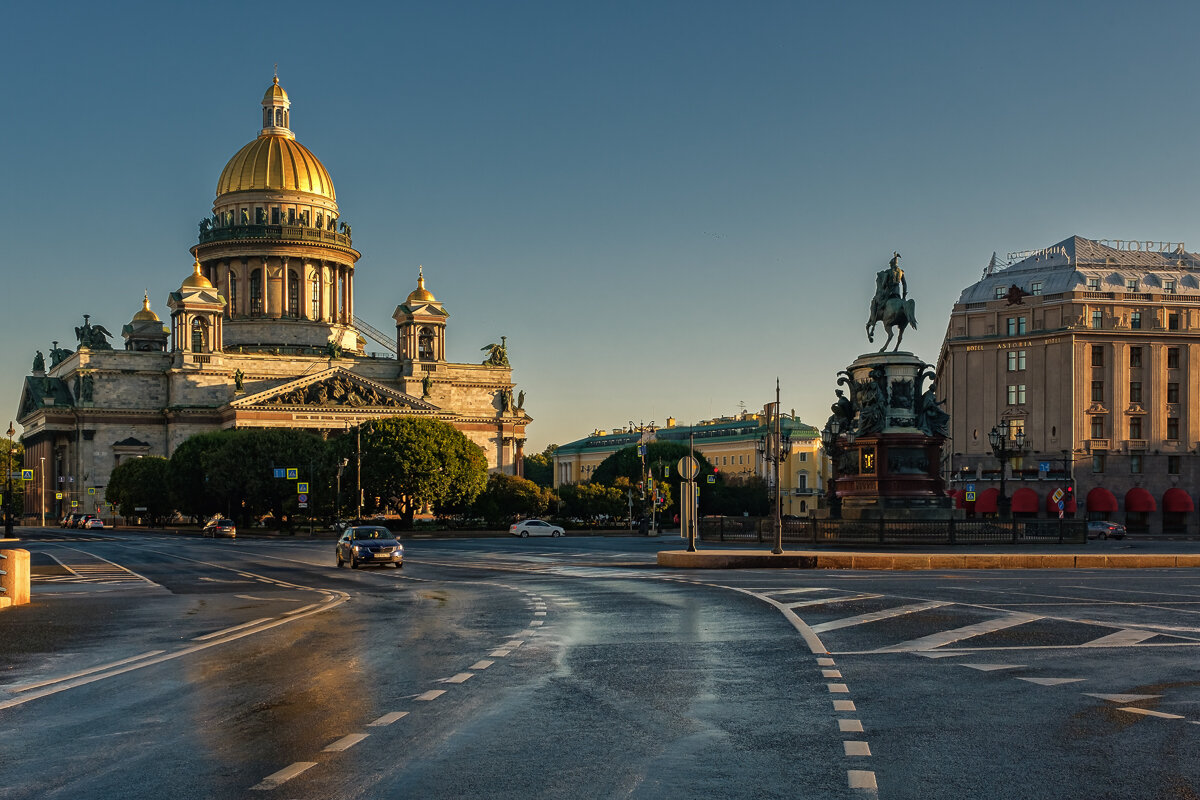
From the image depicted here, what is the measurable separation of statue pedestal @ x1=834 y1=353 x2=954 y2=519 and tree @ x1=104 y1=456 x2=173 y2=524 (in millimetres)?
82720

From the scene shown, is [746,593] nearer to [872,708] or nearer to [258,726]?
[872,708]

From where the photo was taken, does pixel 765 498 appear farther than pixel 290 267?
No

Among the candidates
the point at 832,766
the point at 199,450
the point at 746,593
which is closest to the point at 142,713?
the point at 832,766

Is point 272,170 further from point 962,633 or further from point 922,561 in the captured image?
point 962,633

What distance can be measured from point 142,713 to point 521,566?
100 feet

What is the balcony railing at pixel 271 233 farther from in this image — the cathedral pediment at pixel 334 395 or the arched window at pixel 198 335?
the cathedral pediment at pixel 334 395

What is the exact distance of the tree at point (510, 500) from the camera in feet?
342

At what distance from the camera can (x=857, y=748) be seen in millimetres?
10328

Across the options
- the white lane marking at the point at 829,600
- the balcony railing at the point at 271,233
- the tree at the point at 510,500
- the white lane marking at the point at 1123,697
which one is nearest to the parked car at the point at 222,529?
the tree at the point at 510,500

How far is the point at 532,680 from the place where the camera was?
14.3 m

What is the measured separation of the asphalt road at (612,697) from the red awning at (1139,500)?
70.1 meters

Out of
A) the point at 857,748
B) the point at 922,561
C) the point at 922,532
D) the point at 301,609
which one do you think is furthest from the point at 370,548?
the point at 857,748

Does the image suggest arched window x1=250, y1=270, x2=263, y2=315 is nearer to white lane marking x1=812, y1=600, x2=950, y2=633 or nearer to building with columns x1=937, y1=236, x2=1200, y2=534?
building with columns x1=937, y1=236, x2=1200, y2=534

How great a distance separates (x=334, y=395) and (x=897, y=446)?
9815 cm
